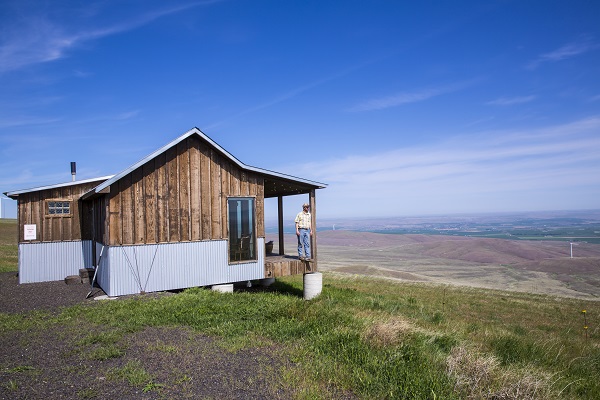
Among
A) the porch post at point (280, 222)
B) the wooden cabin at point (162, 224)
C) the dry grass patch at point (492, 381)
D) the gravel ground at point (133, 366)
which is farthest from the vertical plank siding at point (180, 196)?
the dry grass patch at point (492, 381)

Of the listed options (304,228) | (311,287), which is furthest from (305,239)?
(311,287)

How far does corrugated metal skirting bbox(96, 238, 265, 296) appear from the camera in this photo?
12.3 m

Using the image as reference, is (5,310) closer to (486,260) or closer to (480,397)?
(480,397)

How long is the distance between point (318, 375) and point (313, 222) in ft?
30.8

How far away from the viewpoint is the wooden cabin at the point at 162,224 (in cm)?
1246

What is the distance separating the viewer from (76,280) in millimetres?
15117

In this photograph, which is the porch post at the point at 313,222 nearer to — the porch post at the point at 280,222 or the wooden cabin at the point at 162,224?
the wooden cabin at the point at 162,224

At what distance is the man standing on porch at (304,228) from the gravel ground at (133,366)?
23.5 feet

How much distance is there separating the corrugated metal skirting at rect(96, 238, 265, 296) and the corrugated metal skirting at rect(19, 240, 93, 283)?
2.53 m

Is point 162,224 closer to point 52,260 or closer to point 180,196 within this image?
point 180,196

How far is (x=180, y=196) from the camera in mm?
13344

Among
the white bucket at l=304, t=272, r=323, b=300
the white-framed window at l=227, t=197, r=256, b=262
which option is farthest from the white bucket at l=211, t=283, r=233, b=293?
the white bucket at l=304, t=272, r=323, b=300

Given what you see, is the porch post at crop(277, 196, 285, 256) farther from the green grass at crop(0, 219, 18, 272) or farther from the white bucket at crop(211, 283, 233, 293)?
the green grass at crop(0, 219, 18, 272)

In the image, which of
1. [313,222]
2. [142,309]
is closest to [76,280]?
[142,309]
